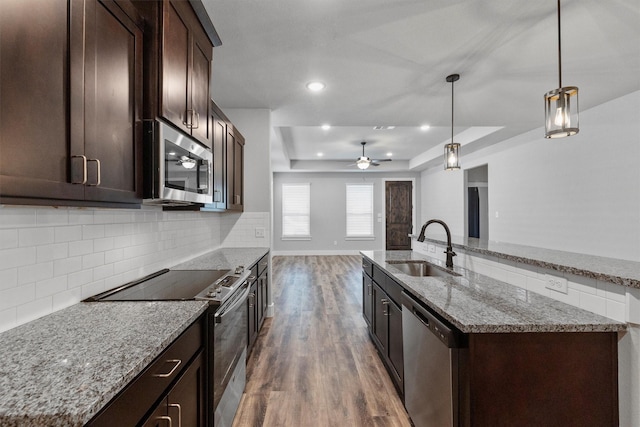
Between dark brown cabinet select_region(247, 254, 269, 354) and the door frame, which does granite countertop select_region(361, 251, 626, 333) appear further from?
the door frame

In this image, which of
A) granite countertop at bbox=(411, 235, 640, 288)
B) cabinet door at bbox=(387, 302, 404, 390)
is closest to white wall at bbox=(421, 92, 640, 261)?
granite countertop at bbox=(411, 235, 640, 288)

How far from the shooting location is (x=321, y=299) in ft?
14.7

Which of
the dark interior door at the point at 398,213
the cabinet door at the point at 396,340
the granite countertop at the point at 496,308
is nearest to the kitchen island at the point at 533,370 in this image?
the granite countertop at the point at 496,308

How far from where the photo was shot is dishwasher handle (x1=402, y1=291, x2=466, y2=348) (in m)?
1.23

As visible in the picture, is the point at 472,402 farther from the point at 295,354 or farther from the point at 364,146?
the point at 364,146

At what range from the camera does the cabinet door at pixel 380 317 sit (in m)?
2.37

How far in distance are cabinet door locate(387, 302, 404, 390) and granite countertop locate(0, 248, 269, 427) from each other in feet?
4.12

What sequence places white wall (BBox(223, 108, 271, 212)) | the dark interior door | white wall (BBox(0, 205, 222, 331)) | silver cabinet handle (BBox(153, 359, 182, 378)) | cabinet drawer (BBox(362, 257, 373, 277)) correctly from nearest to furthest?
silver cabinet handle (BBox(153, 359, 182, 378)) → white wall (BBox(0, 205, 222, 331)) → cabinet drawer (BBox(362, 257, 373, 277)) → white wall (BBox(223, 108, 271, 212)) → the dark interior door

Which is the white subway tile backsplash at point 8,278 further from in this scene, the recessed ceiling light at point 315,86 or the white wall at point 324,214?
the white wall at point 324,214

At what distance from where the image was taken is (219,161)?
274cm

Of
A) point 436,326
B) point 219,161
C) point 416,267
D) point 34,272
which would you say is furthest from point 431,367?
point 219,161

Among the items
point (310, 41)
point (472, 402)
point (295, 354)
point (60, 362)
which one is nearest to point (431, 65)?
point (310, 41)

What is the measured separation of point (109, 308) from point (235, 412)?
1100mm

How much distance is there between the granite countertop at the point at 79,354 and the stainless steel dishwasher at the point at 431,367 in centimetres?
105
